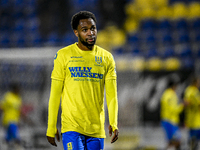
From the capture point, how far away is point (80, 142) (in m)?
2.88

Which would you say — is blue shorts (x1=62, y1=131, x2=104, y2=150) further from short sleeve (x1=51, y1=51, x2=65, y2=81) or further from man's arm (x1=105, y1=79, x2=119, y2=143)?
short sleeve (x1=51, y1=51, x2=65, y2=81)

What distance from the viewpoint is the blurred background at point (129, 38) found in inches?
405

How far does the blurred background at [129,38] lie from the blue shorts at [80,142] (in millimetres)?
6808

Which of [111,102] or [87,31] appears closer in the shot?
[87,31]

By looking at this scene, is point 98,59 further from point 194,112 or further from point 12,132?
point 12,132

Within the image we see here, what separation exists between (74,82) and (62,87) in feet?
0.44

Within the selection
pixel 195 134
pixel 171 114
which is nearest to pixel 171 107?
pixel 171 114

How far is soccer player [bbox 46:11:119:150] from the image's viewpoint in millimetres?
2930

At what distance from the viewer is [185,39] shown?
47.5 feet

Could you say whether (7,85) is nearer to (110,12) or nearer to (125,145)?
(125,145)

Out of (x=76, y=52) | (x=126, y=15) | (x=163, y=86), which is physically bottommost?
(x=163, y=86)

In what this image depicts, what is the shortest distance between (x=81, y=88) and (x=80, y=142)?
1.52 ft

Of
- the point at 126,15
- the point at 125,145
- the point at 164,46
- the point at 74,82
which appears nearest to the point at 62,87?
the point at 74,82

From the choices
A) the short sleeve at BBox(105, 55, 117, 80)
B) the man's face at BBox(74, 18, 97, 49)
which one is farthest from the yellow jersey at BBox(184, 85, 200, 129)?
the man's face at BBox(74, 18, 97, 49)
